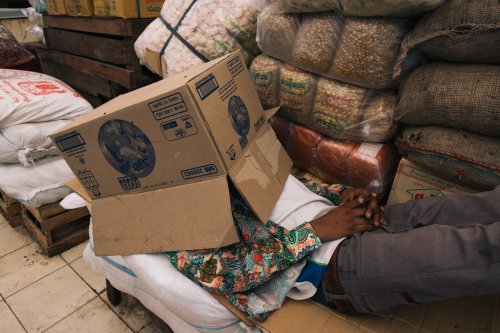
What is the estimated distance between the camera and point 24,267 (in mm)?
1791

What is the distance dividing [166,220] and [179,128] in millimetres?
328

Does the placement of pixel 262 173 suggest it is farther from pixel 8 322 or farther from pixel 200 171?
pixel 8 322

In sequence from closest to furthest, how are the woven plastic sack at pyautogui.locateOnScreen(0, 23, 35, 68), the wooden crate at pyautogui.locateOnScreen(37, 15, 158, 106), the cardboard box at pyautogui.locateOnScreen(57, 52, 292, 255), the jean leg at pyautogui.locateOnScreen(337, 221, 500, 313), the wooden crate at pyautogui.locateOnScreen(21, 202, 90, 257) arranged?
the jean leg at pyautogui.locateOnScreen(337, 221, 500, 313) < the cardboard box at pyautogui.locateOnScreen(57, 52, 292, 255) < the wooden crate at pyautogui.locateOnScreen(21, 202, 90, 257) < the wooden crate at pyautogui.locateOnScreen(37, 15, 158, 106) < the woven plastic sack at pyautogui.locateOnScreen(0, 23, 35, 68)

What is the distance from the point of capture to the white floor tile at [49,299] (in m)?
1.51

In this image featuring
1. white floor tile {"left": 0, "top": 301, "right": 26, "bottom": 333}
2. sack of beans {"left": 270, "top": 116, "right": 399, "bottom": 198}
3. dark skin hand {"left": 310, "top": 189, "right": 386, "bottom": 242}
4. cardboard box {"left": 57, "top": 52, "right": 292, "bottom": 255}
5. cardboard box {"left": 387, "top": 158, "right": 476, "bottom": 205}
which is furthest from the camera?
white floor tile {"left": 0, "top": 301, "right": 26, "bottom": 333}

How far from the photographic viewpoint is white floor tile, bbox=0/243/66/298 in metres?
1.68

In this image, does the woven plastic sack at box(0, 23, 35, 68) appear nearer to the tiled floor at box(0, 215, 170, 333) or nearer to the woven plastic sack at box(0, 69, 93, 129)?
the woven plastic sack at box(0, 69, 93, 129)

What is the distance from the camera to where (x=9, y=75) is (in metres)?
2.06

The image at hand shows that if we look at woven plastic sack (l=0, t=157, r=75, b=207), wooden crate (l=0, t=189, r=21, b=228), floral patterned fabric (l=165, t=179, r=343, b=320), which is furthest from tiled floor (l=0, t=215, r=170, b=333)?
floral patterned fabric (l=165, t=179, r=343, b=320)

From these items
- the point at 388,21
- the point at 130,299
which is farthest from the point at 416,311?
the point at 130,299

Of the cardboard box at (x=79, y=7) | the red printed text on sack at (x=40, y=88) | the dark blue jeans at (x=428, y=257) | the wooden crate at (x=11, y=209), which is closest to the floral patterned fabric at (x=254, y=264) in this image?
the dark blue jeans at (x=428, y=257)

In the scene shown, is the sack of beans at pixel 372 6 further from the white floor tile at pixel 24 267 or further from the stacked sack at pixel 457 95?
the white floor tile at pixel 24 267

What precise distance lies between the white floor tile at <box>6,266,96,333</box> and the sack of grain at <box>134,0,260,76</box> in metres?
1.24

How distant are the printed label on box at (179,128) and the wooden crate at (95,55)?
1323 millimetres
